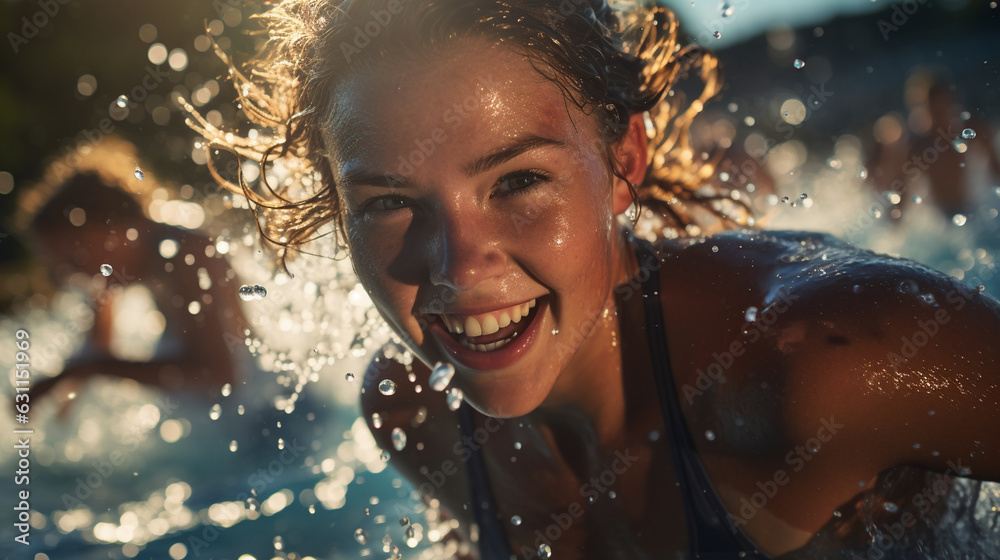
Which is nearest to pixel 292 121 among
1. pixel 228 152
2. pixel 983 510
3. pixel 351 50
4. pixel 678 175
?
pixel 351 50

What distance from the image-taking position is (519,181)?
191 cm

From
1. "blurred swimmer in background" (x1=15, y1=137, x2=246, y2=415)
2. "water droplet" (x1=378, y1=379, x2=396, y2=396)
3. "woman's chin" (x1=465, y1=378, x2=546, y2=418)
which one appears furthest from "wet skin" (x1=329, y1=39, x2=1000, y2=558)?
"blurred swimmer in background" (x1=15, y1=137, x2=246, y2=415)

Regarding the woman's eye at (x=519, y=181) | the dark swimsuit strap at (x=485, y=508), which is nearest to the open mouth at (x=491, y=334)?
the woman's eye at (x=519, y=181)

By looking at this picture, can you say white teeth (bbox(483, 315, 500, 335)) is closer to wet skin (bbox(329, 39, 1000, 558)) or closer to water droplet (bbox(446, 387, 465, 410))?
wet skin (bbox(329, 39, 1000, 558))

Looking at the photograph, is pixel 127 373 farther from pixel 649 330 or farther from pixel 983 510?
pixel 983 510

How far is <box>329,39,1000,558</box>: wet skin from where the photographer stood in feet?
5.64

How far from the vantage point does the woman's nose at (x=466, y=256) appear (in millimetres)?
1825

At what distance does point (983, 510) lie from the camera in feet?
7.79

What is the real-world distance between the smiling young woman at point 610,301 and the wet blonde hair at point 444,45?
0.04 feet

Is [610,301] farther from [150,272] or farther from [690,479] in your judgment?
[150,272]

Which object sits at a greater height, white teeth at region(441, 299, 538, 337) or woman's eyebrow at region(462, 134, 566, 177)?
woman's eyebrow at region(462, 134, 566, 177)

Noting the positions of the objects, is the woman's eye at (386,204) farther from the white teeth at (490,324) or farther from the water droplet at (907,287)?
the water droplet at (907,287)

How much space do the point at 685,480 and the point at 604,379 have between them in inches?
16.5

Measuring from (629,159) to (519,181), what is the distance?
65 centimetres
